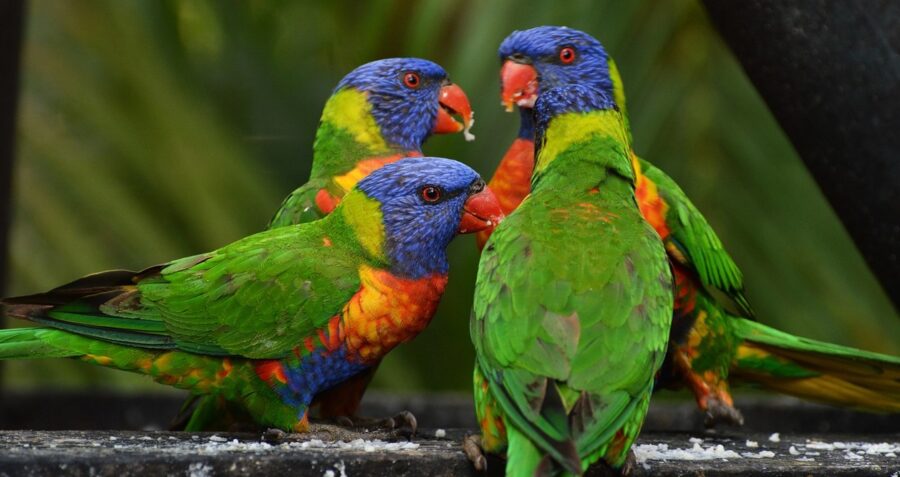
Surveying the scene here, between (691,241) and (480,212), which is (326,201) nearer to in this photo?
(480,212)

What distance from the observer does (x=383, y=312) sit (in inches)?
85.0

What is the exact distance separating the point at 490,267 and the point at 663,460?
44 centimetres

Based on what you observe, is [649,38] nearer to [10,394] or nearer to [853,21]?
[853,21]

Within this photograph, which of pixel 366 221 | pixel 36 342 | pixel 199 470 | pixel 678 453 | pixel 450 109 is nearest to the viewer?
pixel 199 470

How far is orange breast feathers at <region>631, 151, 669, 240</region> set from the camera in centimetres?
257

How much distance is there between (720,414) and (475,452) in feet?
3.60

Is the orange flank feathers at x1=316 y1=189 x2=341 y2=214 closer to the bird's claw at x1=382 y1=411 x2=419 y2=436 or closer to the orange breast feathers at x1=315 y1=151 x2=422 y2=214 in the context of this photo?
the orange breast feathers at x1=315 y1=151 x2=422 y2=214

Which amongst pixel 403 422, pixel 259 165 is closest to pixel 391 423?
pixel 403 422

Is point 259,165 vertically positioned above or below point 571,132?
below

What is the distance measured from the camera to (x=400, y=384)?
429 centimetres

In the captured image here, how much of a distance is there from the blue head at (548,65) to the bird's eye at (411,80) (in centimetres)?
23

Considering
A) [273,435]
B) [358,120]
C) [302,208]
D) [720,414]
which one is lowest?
[720,414]

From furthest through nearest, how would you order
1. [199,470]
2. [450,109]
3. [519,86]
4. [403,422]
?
[450,109], [519,86], [403,422], [199,470]

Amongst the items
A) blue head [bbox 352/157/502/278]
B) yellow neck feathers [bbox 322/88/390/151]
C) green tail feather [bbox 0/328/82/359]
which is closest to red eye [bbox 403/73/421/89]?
yellow neck feathers [bbox 322/88/390/151]
